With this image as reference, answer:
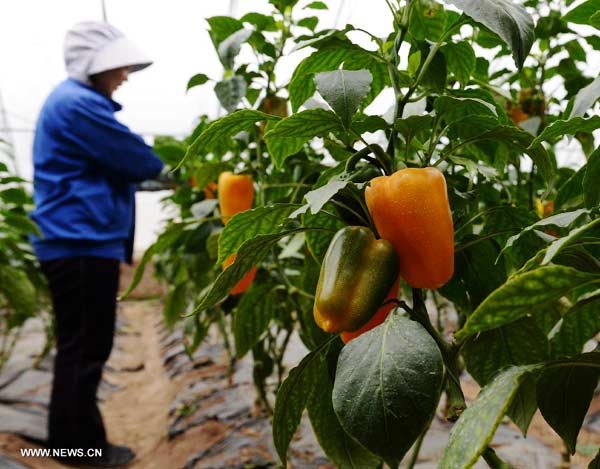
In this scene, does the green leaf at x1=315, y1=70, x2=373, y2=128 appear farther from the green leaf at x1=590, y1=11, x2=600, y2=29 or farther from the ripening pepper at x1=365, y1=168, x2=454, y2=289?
the green leaf at x1=590, y1=11, x2=600, y2=29

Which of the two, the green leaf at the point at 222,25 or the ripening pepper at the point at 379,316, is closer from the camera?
the ripening pepper at the point at 379,316

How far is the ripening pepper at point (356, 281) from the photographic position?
0.57 metres

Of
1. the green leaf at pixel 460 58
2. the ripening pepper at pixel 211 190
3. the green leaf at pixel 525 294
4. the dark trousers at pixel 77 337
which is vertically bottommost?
the dark trousers at pixel 77 337

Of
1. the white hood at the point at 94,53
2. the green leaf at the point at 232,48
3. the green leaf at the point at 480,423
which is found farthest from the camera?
the white hood at the point at 94,53

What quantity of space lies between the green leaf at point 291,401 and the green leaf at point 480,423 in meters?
0.24

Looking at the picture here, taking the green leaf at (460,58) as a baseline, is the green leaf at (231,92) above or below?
below

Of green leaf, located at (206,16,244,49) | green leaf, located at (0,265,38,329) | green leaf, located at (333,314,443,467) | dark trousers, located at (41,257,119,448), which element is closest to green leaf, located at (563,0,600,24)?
green leaf, located at (333,314,443,467)

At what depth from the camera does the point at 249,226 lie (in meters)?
0.72

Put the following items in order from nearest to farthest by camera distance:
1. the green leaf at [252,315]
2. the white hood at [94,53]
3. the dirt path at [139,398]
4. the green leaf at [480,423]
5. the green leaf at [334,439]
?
the green leaf at [480,423] → the green leaf at [334,439] → the green leaf at [252,315] → the white hood at [94,53] → the dirt path at [139,398]

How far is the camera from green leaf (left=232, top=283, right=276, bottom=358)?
3.54 feet

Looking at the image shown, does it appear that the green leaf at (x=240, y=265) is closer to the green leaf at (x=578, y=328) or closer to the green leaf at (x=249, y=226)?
the green leaf at (x=249, y=226)

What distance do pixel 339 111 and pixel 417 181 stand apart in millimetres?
113

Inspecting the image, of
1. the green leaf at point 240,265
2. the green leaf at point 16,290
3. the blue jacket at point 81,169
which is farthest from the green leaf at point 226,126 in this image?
the green leaf at point 16,290

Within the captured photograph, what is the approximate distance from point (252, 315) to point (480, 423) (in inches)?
28.2
